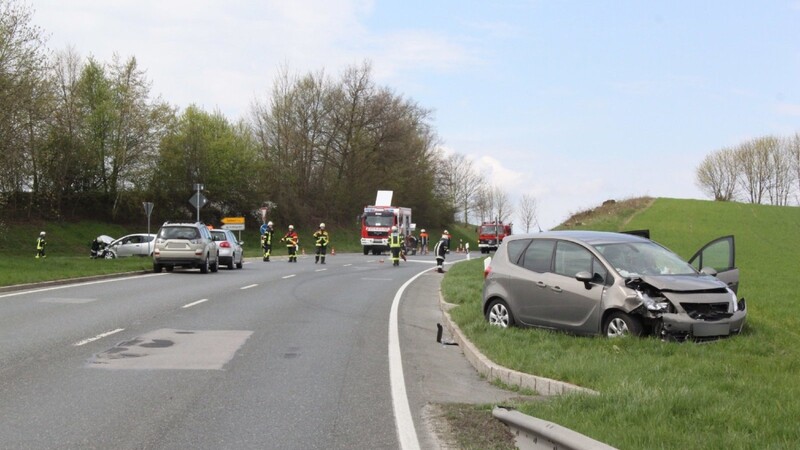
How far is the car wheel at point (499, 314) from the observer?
12429mm

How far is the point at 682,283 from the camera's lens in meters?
10.6

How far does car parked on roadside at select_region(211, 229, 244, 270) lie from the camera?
1307 inches

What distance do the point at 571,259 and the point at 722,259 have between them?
281 cm

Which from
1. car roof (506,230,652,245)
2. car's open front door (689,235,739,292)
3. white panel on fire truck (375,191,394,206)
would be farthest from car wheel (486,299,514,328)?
white panel on fire truck (375,191,394,206)

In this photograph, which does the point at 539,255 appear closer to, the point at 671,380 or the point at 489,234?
the point at 671,380

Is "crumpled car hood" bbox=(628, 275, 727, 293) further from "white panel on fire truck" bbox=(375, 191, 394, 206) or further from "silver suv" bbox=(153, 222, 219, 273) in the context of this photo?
"white panel on fire truck" bbox=(375, 191, 394, 206)

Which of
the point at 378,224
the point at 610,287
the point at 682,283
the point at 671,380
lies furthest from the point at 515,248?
the point at 378,224

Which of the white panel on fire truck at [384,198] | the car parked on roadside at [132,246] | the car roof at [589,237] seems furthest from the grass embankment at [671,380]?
the white panel on fire truck at [384,198]

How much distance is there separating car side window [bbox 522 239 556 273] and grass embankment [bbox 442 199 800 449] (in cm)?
102

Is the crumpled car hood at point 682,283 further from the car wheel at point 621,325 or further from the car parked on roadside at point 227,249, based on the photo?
the car parked on roadside at point 227,249

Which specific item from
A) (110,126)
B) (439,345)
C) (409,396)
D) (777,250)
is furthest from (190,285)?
(777,250)

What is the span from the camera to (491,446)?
6.23m

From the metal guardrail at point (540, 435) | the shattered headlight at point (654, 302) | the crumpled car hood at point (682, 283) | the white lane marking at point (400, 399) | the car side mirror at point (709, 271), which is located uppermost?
the car side mirror at point (709, 271)

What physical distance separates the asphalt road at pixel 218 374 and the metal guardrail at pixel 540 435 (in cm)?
59
